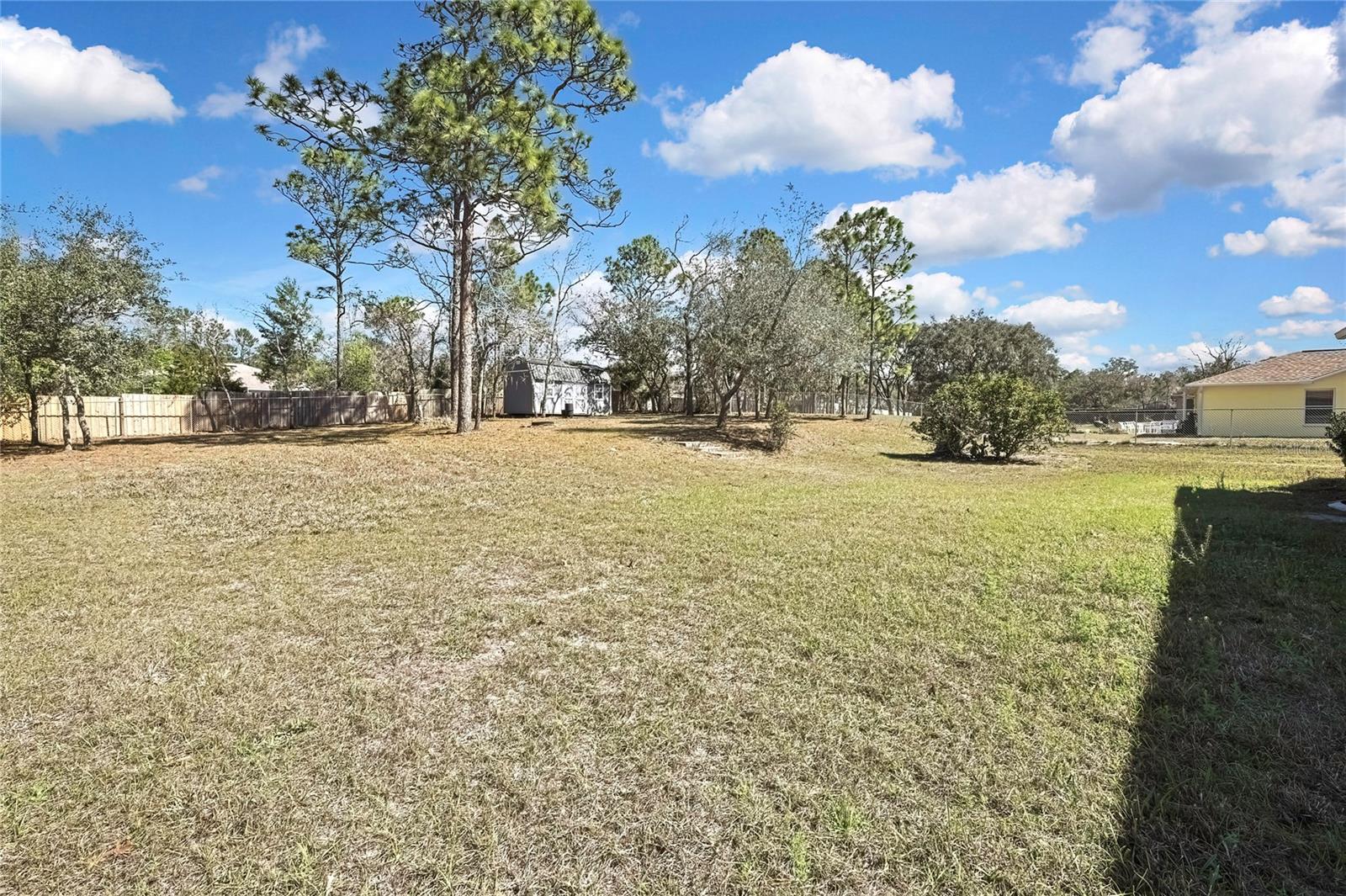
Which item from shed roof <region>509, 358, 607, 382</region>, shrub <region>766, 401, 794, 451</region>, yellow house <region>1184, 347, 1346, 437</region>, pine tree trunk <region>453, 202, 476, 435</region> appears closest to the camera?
pine tree trunk <region>453, 202, 476, 435</region>

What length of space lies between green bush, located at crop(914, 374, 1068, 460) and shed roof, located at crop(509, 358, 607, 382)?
53.3ft

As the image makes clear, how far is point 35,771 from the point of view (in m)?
2.47

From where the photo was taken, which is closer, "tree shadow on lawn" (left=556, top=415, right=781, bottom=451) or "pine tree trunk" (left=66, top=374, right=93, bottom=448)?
"pine tree trunk" (left=66, top=374, right=93, bottom=448)

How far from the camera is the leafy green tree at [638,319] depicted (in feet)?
88.1

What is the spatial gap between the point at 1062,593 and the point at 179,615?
239 inches

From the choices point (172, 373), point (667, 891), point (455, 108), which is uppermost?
point (455, 108)

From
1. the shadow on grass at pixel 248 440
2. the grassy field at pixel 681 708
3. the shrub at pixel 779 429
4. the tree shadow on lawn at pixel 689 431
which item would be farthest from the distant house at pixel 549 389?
the grassy field at pixel 681 708

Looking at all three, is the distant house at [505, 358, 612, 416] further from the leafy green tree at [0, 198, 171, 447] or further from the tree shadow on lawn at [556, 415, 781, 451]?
the leafy green tree at [0, 198, 171, 447]

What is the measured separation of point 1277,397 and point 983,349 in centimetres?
1845

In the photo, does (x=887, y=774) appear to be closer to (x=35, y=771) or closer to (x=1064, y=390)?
(x=35, y=771)

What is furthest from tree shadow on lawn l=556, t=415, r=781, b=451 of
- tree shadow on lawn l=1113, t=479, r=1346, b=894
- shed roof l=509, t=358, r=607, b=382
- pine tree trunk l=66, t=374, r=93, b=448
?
tree shadow on lawn l=1113, t=479, r=1346, b=894

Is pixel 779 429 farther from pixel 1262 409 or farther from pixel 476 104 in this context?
pixel 1262 409

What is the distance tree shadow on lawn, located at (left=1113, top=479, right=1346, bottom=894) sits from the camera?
1.93m

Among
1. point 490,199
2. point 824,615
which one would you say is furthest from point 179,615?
point 490,199
